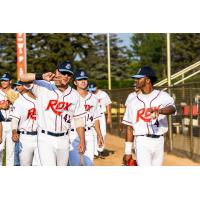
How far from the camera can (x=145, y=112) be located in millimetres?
8156

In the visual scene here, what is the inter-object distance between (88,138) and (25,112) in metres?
1.29

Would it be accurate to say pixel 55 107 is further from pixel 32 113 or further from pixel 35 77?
pixel 32 113

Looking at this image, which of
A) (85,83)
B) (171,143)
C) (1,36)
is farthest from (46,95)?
(1,36)

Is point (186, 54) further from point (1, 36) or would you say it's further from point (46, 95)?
point (46, 95)

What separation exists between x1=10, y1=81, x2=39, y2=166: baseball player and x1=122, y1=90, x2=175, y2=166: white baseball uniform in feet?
6.36

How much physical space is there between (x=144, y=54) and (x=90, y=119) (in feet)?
133

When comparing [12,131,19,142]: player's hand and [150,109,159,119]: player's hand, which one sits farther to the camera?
[12,131,19,142]: player's hand

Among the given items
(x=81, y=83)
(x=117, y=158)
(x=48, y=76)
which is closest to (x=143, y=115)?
(x=48, y=76)

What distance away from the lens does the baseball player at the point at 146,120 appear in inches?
319

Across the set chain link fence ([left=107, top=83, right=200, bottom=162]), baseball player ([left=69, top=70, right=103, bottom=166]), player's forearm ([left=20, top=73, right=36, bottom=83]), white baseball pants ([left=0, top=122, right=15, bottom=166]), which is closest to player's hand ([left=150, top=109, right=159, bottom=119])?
player's forearm ([left=20, top=73, right=36, bottom=83])

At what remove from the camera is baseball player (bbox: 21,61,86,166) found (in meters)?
7.93

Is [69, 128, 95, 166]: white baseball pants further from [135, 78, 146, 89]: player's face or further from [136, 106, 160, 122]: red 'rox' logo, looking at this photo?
[135, 78, 146, 89]: player's face

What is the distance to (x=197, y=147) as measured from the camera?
13.0 m

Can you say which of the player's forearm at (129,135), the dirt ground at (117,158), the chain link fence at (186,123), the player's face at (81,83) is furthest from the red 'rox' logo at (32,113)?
the chain link fence at (186,123)
